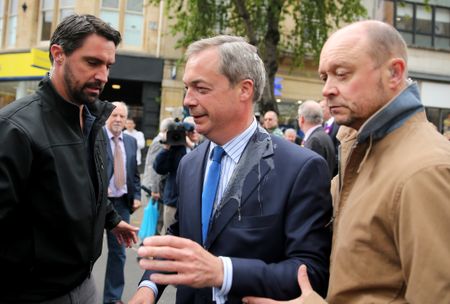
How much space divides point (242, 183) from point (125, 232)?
1.50 m

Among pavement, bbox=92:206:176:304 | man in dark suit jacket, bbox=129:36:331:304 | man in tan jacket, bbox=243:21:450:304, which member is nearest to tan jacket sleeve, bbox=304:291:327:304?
man in tan jacket, bbox=243:21:450:304

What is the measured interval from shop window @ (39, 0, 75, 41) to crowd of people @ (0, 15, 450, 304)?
1884 centimetres

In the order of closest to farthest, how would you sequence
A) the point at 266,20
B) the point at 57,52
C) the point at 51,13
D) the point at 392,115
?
the point at 392,115, the point at 57,52, the point at 266,20, the point at 51,13

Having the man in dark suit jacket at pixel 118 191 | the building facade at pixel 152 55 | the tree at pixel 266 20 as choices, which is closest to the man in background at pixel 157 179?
the man in dark suit jacket at pixel 118 191

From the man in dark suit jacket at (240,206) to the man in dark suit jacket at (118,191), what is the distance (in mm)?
3217

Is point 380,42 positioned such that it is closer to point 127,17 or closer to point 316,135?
point 316,135

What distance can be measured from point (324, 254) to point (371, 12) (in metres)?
22.1

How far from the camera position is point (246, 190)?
75.2 inches

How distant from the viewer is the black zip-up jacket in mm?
2127

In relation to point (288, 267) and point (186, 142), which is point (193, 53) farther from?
point (186, 142)

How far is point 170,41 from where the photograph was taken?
1952cm

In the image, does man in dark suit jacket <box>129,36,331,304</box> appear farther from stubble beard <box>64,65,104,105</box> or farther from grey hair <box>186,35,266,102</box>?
stubble beard <box>64,65,104,105</box>

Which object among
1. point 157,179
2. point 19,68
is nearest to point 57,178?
point 157,179

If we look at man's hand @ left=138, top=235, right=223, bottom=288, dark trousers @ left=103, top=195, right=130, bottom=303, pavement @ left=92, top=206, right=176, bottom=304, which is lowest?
pavement @ left=92, top=206, right=176, bottom=304
